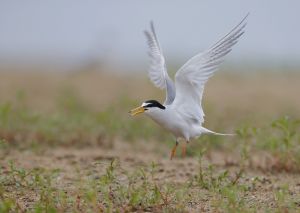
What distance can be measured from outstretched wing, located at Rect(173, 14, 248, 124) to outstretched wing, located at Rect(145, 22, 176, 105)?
22 centimetres

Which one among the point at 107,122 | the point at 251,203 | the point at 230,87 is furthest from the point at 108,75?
the point at 251,203

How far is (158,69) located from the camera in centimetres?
723

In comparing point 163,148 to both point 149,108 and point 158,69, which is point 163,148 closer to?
point 158,69

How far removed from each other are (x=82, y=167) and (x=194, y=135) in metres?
1.25

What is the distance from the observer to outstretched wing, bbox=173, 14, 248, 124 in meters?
6.50

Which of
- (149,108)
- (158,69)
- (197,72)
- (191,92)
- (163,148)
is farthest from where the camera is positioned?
(163,148)

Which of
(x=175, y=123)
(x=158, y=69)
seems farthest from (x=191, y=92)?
(x=158, y=69)

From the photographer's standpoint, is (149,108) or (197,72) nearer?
(149,108)

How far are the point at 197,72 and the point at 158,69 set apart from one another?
78cm

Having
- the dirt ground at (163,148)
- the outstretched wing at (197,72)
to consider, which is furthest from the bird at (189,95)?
the dirt ground at (163,148)

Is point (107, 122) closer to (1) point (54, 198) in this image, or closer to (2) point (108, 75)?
(1) point (54, 198)

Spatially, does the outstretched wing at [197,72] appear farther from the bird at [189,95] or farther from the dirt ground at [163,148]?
the dirt ground at [163,148]

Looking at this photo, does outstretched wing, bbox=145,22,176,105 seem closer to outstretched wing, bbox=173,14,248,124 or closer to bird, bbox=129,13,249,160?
bird, bbox=129,13,249,160

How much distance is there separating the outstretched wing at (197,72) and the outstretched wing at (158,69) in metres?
0.22
